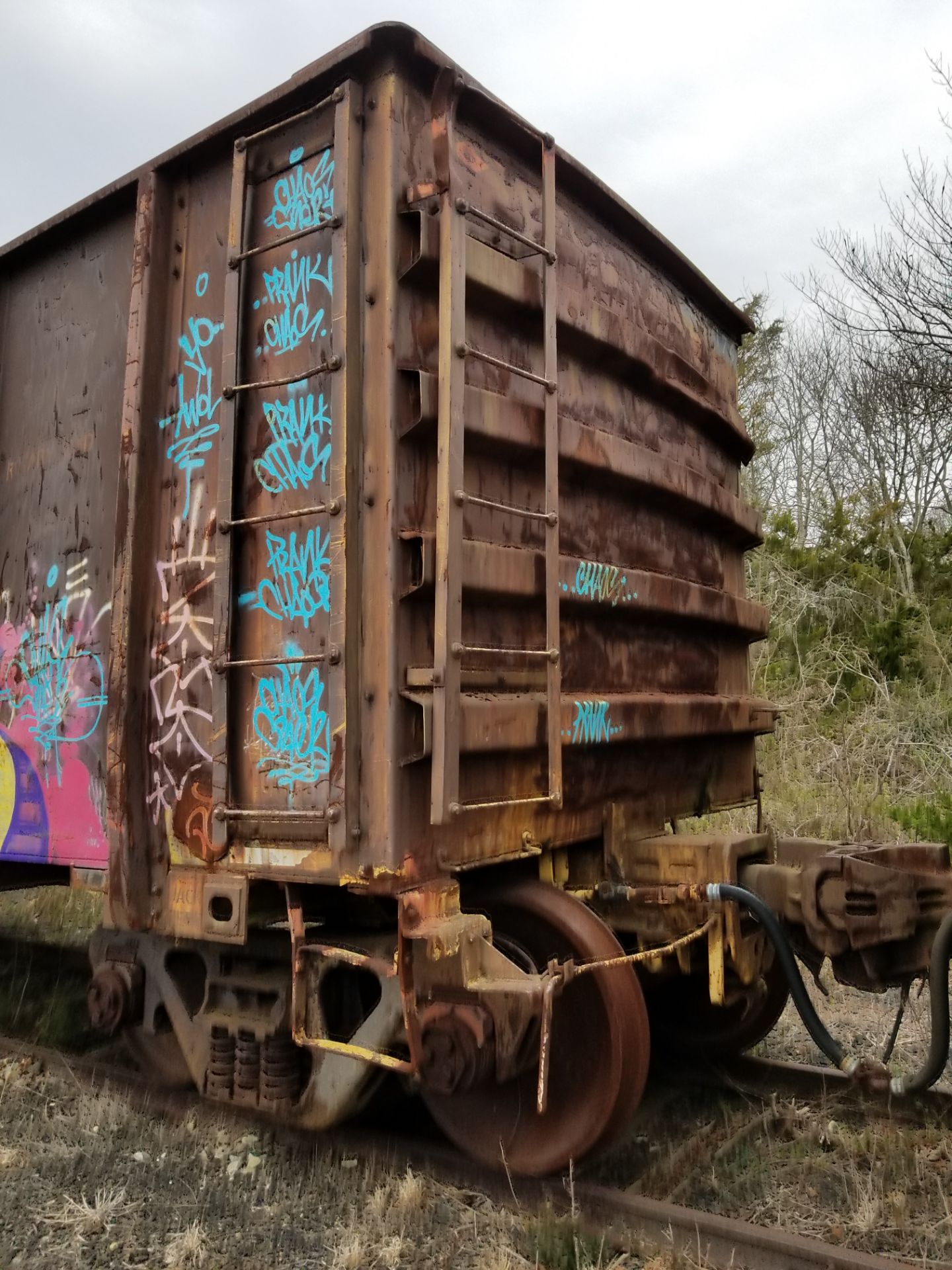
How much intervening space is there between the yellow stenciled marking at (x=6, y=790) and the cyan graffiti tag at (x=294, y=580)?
1583 millimetres

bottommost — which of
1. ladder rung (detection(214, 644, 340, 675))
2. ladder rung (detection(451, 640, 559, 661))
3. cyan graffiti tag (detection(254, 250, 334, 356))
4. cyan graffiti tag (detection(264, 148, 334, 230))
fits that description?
ladder rung (detection(214, 644, 340, 675))

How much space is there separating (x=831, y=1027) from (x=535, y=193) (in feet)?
13.2

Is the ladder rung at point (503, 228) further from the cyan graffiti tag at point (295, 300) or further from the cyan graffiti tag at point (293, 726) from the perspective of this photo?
the cyan graffiti tag at point (293, 726)

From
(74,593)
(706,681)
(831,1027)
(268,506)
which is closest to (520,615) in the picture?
(268,506)

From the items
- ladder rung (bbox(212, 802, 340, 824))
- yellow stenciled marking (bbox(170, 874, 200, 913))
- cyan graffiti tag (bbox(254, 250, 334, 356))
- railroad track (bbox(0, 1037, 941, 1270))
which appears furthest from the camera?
yellow stenciled marking (bbox(170, 874, 200, 913))

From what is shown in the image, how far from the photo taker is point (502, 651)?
117 inches

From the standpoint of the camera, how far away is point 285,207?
10.9 ft

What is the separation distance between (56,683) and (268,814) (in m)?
1.42

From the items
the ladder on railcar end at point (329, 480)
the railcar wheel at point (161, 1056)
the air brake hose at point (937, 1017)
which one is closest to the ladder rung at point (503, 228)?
the ladder on railcar end at point (329, 480)

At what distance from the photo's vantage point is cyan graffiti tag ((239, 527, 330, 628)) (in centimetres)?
303

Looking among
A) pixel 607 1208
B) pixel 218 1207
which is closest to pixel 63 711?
pixel 218 1207

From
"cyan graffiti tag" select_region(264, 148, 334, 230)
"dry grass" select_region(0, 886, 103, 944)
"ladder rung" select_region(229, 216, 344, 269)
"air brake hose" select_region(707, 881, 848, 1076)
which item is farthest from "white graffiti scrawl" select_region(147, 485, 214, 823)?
"dry grass" select_region(0, 886, 103, 944)

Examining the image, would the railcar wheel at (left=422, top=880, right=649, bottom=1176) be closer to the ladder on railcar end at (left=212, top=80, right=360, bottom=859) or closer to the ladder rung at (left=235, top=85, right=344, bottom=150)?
the ladder on railcar end at (left=212, top=80, right=360, bottom=859)

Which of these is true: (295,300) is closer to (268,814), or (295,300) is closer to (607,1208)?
(268,814)
